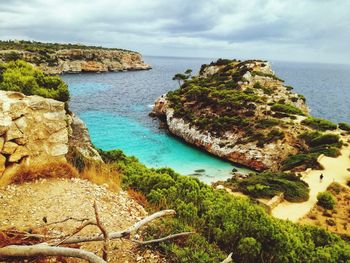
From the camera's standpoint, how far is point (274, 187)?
2572 cm

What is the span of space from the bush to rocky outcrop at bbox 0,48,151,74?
91.4 metres

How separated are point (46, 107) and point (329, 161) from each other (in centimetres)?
3214

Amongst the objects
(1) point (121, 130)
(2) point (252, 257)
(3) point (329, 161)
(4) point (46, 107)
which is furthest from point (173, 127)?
(2) point (252, 257)

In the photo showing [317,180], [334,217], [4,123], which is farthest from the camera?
[317,180]

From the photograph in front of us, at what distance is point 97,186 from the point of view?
378 inches

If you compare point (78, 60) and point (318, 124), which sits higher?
point (78, 60)

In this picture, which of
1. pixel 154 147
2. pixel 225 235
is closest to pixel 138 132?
pixel 154 147

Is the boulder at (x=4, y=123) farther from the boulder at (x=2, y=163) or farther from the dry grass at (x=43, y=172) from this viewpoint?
the dry grass at (x=43, y=172)

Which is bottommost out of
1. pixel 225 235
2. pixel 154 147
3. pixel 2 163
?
pixel 154 147

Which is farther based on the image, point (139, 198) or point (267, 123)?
point (267, 123)

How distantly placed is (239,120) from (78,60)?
347 feet

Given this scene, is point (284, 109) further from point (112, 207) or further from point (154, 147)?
point (112, 207)

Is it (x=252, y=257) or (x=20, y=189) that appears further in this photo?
(x=20, y=189)

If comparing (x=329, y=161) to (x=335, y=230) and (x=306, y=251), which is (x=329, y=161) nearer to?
(x=335, y=230)
